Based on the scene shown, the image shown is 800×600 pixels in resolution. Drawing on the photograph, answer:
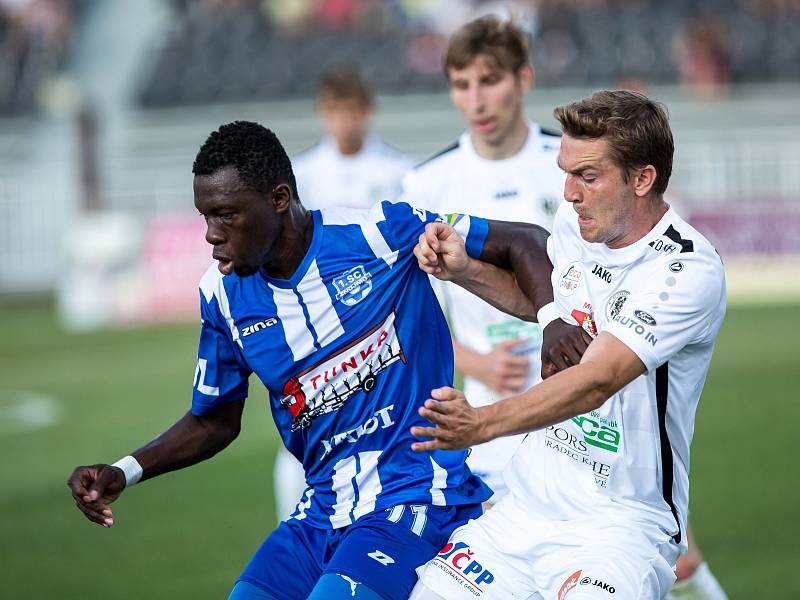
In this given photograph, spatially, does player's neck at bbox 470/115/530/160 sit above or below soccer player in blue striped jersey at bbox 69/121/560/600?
above

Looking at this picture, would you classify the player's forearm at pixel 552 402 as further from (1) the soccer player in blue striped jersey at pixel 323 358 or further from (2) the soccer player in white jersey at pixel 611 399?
(1) the soccer player in blue striped jersey at pixel 323 358

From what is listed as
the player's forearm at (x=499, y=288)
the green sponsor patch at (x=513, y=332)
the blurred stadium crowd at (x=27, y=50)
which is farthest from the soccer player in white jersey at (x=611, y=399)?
the blurred stadium crowd at (x=27, y=50)

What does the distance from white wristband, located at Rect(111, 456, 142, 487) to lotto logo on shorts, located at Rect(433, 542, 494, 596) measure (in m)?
1.11

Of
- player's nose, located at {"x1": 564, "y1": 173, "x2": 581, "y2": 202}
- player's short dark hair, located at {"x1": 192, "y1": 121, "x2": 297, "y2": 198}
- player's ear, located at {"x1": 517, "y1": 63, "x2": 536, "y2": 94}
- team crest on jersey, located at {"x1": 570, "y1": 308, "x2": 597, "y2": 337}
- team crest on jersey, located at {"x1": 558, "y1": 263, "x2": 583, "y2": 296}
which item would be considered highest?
player's ear, located at {"x1": 517, "y1": 63, "x2": 536, "y2": 94}

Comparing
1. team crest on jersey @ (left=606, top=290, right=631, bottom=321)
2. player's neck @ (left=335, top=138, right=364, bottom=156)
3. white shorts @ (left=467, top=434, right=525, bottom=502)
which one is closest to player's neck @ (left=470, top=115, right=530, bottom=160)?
white shorts @ (left=467, top=434, right=525, bottom=502)

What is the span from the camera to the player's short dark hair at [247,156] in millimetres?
4270

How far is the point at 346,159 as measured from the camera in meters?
9.19

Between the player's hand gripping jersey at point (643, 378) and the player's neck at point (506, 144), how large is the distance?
188cm

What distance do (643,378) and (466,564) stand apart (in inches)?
33.9

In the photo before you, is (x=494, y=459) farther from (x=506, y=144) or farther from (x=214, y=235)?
(x=214, y=235)

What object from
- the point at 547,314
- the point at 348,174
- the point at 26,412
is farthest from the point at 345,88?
the point at 26,412

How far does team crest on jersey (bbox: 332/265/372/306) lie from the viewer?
4559 mm

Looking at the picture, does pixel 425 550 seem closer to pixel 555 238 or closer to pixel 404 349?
pixel 404 349

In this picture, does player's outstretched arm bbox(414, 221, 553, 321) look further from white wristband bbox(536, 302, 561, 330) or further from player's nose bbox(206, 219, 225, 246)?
player's nose bbox(206, 219, 225, 246)
